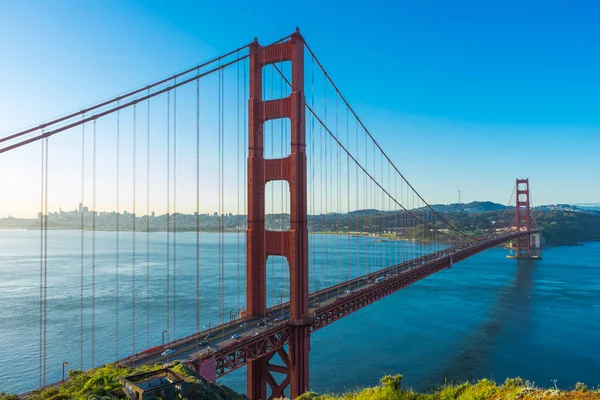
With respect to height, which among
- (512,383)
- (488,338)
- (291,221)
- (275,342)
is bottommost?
(488,338)

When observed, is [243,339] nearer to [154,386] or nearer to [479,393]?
[154,386]

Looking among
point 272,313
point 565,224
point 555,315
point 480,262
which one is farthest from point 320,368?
point 565,224

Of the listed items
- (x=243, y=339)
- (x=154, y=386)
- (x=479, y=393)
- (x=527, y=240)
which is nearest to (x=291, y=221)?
(x=243, y=339)

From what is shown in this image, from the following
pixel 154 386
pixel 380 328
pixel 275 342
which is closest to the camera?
pixel 154 386

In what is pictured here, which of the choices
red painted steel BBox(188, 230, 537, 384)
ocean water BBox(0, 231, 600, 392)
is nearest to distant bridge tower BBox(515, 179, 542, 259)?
ocean water BBox(0, 231, 600, 392)

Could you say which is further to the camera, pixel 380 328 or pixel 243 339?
pixel 380 328
